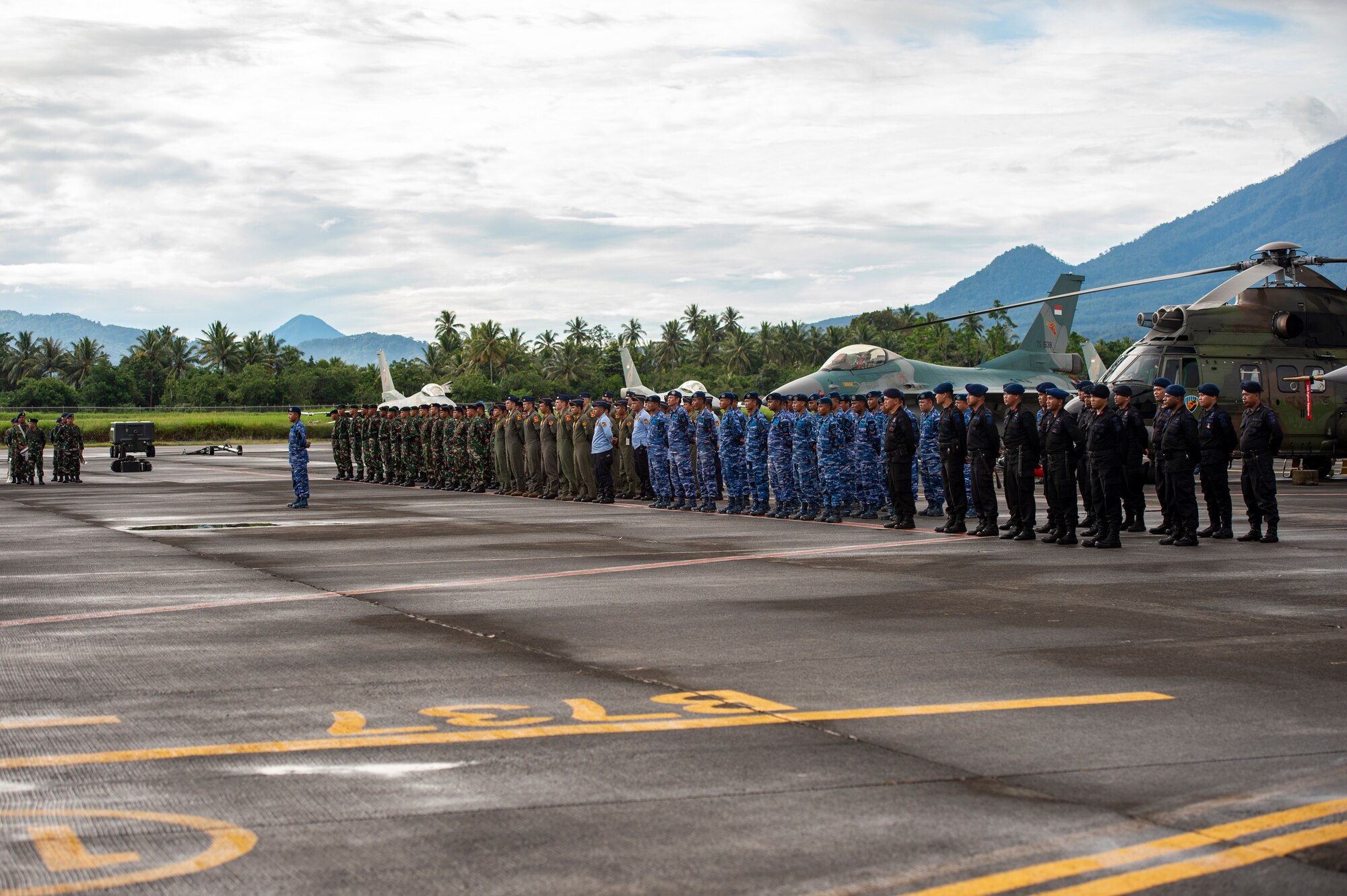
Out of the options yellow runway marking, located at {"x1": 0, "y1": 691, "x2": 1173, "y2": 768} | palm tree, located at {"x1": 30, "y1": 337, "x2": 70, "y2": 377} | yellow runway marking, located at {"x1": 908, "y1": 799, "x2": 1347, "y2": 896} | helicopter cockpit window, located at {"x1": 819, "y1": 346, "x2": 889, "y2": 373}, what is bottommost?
yellow runway marking, located at {"x1": 908, "y1": 799, "x2": 1347, "y2": 896}

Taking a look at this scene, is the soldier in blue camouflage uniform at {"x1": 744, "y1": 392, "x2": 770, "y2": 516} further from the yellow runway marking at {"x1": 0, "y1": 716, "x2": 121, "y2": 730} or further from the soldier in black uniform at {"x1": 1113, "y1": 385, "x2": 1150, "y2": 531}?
the yellow runway marking at {"x1": 0, "y1": 716, "x2": 121, "y2": 730}

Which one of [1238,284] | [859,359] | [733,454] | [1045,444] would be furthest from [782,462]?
[859,359]

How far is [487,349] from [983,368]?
Result: 275 ft

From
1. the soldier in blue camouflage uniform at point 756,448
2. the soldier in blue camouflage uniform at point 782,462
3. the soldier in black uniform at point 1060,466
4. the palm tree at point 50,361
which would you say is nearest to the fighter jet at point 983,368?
the soldier in blue camouflage uniform at point 756,448

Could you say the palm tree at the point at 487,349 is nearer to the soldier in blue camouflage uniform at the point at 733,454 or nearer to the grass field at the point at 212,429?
the grass field at the point at 212,429

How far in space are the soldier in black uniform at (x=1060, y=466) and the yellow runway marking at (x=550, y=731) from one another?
26.5ft

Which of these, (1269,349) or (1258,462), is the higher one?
(1269,349)

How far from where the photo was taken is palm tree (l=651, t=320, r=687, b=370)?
12619cm

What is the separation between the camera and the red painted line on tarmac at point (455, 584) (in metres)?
9.26

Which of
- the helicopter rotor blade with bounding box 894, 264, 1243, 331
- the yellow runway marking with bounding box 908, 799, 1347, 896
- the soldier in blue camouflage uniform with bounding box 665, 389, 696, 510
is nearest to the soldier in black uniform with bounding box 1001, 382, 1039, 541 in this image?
the helicopter rotor blade with bounding box 894, 264, 1243, 331

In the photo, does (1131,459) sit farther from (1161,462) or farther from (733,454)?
(733,454)

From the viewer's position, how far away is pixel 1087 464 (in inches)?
569

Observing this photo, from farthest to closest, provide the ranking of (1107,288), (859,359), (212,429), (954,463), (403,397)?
(212,429) < (403,397) < (859,359) < (1107,288) < (954,463)

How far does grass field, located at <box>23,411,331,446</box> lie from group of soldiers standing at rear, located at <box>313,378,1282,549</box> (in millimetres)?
50288
